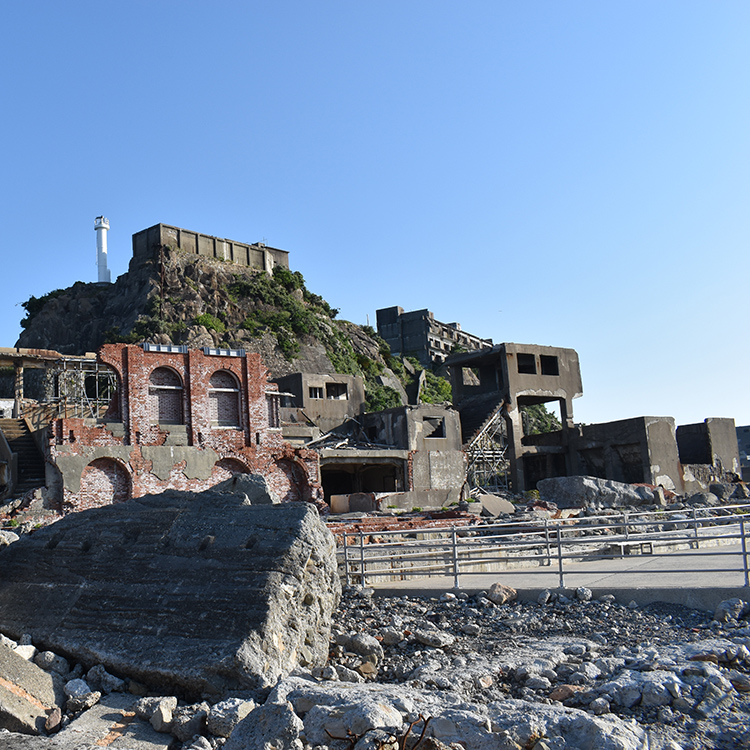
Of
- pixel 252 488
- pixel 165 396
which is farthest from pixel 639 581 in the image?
pixel 165 396

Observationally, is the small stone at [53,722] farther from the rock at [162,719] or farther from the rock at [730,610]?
the rock at [730,610]

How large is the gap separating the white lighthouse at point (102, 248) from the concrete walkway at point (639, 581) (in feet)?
168

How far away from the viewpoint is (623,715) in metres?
5.88

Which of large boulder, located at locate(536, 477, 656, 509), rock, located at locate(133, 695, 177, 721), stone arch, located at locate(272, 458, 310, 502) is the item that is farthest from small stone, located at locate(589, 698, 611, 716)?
large boulder, located at locate(536, 477, 656, 509)

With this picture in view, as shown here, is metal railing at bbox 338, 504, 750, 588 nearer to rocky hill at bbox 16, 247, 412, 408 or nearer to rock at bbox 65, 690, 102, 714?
rock at bbox 65, 690, 102, 714

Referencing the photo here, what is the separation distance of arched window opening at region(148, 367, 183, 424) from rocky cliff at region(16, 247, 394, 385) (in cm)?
2116

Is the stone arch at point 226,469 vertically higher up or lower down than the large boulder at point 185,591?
higher up

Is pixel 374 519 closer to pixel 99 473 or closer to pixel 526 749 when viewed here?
pixel 99 473

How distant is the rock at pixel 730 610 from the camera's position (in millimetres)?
8383

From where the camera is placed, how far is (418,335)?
69750 millimetres

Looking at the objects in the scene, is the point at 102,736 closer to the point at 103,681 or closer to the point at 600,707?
the point at 103,681

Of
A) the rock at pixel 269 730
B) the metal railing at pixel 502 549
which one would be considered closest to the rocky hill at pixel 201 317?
the metal railing at pixel 502 549

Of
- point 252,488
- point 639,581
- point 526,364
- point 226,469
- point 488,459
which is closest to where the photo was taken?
point 639,581

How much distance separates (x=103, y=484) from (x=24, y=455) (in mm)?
2921
